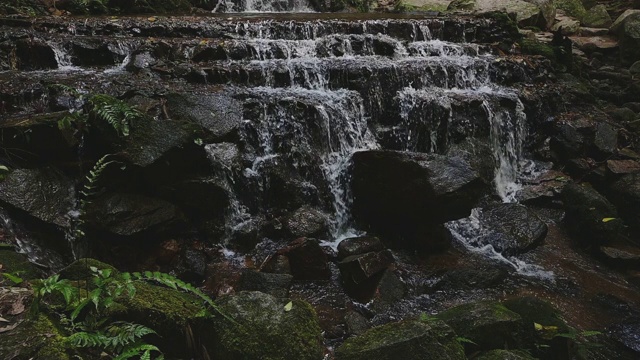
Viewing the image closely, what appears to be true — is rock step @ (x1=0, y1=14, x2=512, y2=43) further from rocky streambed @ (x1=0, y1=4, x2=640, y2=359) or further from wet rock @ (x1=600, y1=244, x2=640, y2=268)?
wet rock @ (x1=600, y1=244, x2=640, y2=268)

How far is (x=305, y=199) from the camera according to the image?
6906mm

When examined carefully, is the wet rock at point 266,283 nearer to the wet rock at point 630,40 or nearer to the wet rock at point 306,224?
the wet rock at point 306,224

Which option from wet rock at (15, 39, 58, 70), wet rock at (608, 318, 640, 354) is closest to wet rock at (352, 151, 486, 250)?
wet rock at (608, 318, 640, 354)

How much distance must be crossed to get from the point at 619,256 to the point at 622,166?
2665 millimetres

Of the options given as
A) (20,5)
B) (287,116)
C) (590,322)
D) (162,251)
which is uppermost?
(20,5)

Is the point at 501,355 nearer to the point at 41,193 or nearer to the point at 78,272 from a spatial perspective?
the point at 78,272

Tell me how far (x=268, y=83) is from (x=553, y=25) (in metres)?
12.2

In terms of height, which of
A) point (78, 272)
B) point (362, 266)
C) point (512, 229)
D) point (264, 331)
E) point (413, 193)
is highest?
point (78, 272)

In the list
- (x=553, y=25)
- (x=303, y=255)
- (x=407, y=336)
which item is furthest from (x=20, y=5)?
(x=553, y=25)

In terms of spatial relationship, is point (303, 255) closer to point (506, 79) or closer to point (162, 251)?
point (162, 251)

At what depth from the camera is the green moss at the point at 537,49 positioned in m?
11.4

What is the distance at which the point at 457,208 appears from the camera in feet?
19.9

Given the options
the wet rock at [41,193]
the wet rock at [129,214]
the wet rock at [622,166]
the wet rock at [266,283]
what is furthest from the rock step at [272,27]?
the wet rock at [266,283]

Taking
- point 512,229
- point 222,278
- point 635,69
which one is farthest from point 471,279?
point 635,69
